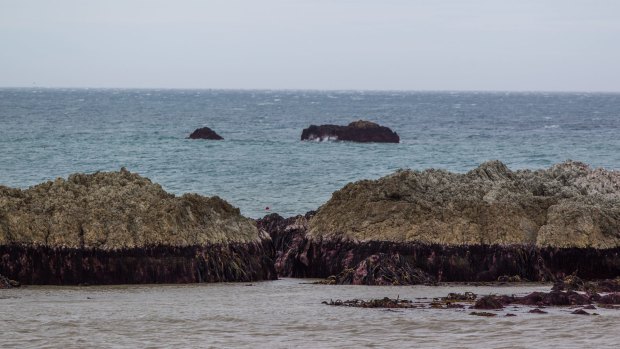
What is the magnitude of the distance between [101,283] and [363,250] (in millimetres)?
4898

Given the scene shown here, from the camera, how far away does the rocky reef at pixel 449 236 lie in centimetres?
2056

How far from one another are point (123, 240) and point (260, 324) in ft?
18.1

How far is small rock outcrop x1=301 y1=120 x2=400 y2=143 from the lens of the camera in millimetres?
83812

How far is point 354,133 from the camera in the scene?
8619 centimetres

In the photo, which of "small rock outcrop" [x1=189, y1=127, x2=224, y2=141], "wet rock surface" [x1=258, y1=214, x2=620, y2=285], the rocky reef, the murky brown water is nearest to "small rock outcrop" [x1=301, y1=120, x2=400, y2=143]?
"small rock outcrop" [x1=189, y1=127, x2=224, y2=141]

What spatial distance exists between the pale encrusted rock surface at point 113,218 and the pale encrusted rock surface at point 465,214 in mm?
2032

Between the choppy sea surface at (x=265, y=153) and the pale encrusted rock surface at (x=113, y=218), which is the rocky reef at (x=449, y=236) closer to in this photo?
the pale encrusted rock surface at (x=113, y=218)

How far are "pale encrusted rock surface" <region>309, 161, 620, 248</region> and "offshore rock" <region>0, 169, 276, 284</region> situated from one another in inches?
77.9

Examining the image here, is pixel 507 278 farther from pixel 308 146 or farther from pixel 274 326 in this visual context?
pixel 308 146

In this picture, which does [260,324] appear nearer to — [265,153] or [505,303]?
[505,303]

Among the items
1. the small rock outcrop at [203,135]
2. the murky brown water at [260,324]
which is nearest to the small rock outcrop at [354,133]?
the small rock outcrop at [203,135]

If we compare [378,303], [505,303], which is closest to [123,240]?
[378,303]

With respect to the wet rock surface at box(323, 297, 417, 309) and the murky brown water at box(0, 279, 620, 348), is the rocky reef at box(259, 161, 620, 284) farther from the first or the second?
the wet rock surface at box(323, 297, 417, 309)

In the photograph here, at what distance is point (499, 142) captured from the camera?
81625mm
